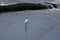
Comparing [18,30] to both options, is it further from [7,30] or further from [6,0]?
[6,0]

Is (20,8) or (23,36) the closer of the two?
(23,36)

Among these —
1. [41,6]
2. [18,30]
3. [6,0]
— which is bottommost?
[6,0]

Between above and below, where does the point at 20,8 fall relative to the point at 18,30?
below

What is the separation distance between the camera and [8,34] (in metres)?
14.7

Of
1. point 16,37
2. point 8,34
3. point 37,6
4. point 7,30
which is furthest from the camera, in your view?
point 37,6

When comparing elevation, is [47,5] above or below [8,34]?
below

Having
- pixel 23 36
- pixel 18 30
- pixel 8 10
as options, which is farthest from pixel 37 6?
pixel 23 36

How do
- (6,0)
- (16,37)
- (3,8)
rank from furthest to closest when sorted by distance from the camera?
(6,0), (3,8), (16,37)

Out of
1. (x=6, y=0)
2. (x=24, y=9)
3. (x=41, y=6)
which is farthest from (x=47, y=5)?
(x=6, y=0)

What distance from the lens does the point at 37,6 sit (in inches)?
1321

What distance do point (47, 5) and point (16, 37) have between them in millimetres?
21828

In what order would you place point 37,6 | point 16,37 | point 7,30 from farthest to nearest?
point 37,6, point 7,30, point 16,37

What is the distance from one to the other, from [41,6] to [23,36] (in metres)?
20.3

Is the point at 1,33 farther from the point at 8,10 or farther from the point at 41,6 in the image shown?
the point at 41,6
